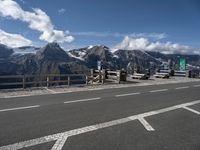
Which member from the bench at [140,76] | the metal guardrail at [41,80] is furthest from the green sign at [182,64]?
the metal guardrail at [41,80]

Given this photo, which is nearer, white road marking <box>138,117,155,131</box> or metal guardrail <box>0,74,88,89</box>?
white road marking <box>138,117,155,131</box>

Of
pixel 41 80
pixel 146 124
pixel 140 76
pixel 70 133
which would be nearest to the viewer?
pixel 70 133

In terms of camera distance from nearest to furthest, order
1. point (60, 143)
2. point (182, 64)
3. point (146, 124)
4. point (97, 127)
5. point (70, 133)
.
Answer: point (60, 143) < point (70, 133) < point (97, 127) < point (146, 124) < point (182, 64)

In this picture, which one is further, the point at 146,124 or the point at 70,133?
the point at 146,124

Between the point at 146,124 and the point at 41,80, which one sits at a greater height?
the point at 41,80

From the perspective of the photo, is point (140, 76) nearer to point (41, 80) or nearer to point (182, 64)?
point (182, 64)

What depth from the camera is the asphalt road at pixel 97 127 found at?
5.97m

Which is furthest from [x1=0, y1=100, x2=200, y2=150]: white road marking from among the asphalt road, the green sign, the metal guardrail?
the green sign

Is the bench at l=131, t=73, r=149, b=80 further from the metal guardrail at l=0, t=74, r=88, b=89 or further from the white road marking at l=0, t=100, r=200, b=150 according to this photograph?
the white road marking at l=0, t=100, r=200, b=150

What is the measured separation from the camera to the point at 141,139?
6449mm

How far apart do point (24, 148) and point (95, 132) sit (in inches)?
76.8

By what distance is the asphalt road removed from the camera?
5.97 meters

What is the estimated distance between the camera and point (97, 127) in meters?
7.45

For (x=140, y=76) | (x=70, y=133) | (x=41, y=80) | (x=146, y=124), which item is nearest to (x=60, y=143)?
(x=70, y=133)
